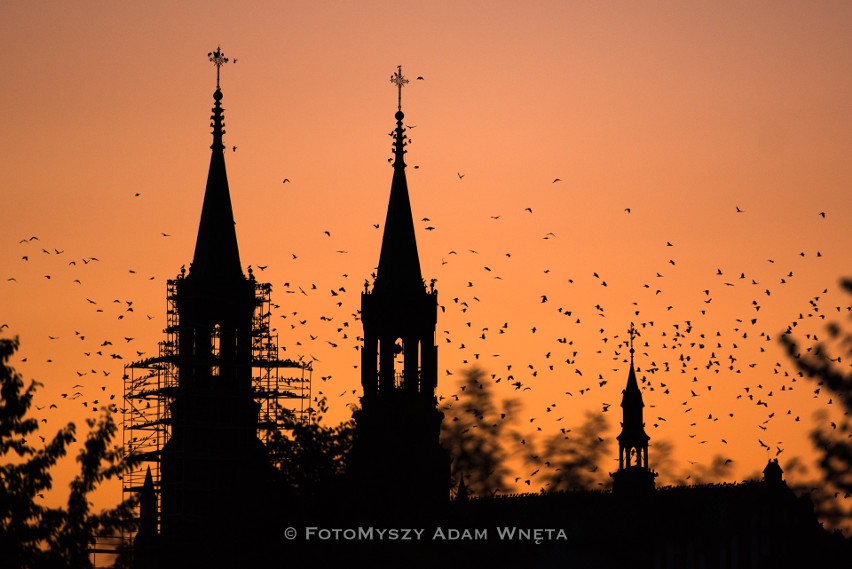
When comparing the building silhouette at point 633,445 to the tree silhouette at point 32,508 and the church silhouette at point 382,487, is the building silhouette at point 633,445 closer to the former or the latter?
the church silhouette at point 382,487

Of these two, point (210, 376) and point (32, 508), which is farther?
point (210, 376)

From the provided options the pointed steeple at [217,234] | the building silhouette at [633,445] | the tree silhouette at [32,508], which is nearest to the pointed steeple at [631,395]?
the building silhouette at [633,445]

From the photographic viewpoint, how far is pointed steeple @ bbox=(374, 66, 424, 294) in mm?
115125

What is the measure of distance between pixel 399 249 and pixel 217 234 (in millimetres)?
7931

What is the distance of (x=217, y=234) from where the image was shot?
11300 cm

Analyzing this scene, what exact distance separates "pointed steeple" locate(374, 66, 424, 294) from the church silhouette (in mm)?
76

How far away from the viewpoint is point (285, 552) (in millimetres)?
84688

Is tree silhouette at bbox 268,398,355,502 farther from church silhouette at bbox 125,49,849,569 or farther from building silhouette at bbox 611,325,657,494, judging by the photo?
building silhouette at bbox 611,325,657,494

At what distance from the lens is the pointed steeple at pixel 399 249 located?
4532 inches

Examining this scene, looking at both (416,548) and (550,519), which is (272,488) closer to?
(416,548)

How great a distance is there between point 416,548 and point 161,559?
12586mm

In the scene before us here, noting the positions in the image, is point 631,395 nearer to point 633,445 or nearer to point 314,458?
point 633,445

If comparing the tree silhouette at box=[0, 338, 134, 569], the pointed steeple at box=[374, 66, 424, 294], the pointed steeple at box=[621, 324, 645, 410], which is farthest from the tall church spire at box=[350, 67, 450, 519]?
the tree silhouette at box=[0, 338, 134, 569]

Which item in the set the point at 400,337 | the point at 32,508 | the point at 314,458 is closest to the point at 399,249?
the point at 400,337
